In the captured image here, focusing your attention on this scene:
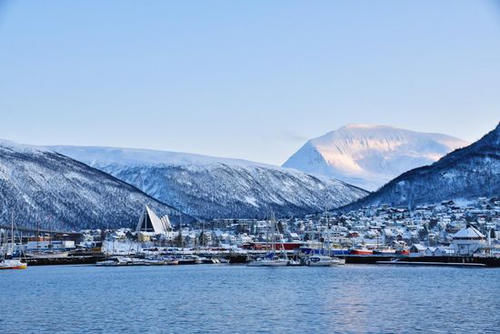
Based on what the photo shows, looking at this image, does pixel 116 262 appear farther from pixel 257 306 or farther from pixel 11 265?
pixel 257 306

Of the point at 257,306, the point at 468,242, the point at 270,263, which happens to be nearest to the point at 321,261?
the point at 270,263

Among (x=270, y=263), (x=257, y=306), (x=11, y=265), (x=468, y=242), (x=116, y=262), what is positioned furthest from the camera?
(x=116, y=262)

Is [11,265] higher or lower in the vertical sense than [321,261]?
lower

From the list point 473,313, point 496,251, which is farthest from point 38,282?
point 496,251

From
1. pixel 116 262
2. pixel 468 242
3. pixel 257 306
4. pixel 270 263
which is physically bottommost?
pixel 257 306

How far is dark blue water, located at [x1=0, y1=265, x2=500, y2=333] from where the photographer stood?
50.2 metres

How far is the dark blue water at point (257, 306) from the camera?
165 feet

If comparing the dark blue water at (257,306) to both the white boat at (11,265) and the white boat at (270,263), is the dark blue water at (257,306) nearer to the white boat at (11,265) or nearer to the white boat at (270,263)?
the white boat at (11,265)

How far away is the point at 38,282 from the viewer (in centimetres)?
9675

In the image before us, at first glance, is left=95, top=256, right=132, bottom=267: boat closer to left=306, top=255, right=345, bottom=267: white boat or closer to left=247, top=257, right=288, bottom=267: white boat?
left=247, top=257, right=288, bottom=267: white boat

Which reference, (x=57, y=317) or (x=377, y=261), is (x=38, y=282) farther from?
(x=377, y=261)

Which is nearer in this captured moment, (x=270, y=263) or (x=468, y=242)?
(x=270, y=263)

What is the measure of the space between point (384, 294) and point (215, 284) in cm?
2253

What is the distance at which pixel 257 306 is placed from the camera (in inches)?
2452
